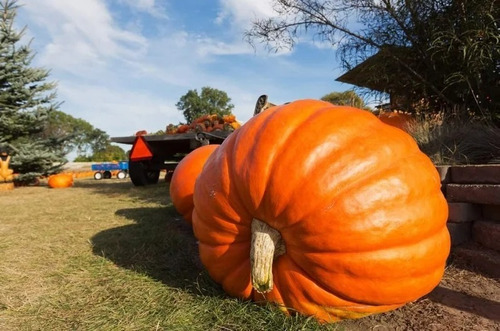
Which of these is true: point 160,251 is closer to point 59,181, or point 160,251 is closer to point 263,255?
point 263,255

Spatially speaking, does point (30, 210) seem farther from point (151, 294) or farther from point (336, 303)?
point (336, 303)

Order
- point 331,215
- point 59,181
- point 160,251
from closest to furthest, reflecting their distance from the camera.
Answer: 1. point 331,215
2. point 160,251
3. point 59,181

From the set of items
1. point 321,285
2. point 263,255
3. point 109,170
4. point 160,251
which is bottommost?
point 109,170

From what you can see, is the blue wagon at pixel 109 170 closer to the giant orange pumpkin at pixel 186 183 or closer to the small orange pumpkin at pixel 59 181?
the small orange pumpkin at pixel 59 181

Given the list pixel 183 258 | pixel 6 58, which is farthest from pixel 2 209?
pixel 6 58

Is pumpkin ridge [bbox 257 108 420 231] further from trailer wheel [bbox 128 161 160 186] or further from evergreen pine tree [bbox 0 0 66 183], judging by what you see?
evergreen pine tree [bbox 0 0 66 183]

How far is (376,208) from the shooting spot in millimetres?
1329

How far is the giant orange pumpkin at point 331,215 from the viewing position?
132 centimetres

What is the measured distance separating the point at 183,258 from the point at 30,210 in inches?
133

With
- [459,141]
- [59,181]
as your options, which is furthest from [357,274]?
[59,181]

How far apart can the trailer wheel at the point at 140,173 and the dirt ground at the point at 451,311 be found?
20.1 ft

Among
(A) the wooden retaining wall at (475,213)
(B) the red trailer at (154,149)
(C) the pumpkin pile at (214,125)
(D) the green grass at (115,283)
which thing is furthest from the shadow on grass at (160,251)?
(C) the pumpkin pile at (214,125)

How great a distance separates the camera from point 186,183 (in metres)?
3.32

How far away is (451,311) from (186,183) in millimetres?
2344
